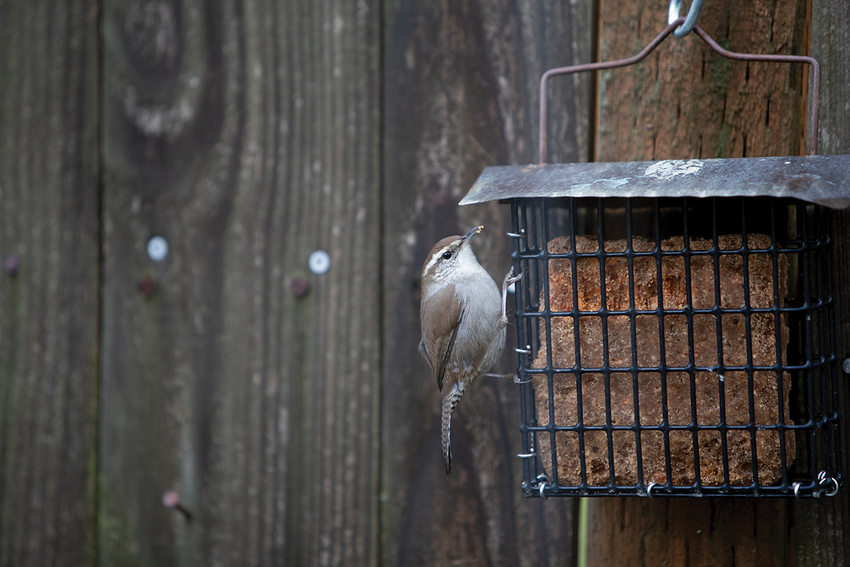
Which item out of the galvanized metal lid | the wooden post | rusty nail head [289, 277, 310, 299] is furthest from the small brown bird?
the wooden post

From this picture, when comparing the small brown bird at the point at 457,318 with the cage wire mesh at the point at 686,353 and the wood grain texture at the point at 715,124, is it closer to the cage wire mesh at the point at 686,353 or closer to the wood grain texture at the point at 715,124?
the cage wire mesh at the point at 686,353

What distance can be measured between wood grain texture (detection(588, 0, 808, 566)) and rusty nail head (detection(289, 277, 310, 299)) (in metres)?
1.30

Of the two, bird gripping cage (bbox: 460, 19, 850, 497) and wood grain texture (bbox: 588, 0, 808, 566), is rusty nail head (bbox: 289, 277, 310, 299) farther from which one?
wood grain texture (bbox: 588, 0, 808, 566)

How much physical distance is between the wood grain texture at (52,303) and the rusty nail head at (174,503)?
335 mm

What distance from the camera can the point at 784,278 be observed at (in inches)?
124

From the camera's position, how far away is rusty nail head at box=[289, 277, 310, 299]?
11.9 ft

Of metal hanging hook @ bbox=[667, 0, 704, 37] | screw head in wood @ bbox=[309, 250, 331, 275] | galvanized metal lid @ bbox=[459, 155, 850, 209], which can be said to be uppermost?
metal hanging hook @ bbox=[667, 0, 704, 37]

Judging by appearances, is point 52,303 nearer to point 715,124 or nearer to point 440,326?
point 440,326

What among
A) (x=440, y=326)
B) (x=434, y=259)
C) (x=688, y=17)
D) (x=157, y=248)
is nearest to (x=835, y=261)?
(x=688, y=17)

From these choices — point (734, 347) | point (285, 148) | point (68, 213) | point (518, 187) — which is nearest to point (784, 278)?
point (734, 347)

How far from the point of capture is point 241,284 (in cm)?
369

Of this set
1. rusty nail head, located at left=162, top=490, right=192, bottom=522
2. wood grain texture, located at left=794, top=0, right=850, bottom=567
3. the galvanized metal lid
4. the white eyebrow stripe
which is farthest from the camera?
rusty nail head, located at left=162, top=490, right=192, bottom=522

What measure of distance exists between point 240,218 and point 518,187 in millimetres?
1347

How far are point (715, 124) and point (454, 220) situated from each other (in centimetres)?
105
